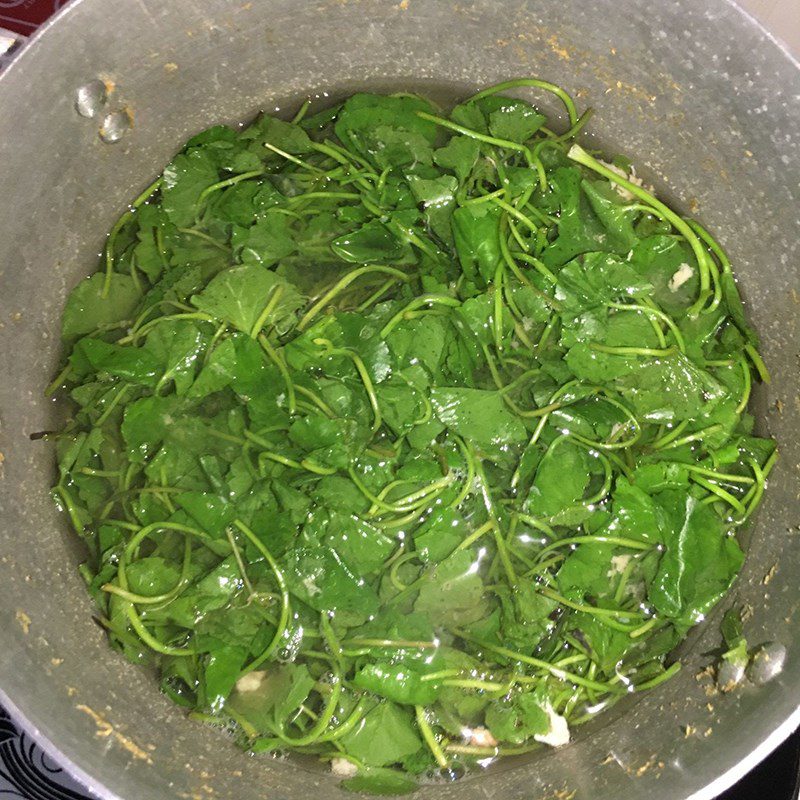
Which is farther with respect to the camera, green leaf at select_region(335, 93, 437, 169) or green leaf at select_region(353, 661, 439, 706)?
green leaf at select_region(335, 93, 437, 169)

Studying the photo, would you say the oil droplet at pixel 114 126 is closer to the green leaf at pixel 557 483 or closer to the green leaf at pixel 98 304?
the green leaf at pixel 98 304

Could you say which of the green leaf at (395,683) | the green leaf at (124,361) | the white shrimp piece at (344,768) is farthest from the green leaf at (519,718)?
the green leaf at (124,361)

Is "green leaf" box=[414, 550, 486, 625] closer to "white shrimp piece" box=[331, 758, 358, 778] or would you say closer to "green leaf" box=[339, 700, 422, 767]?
"green leaf" box=[339, 700, 422, 767]

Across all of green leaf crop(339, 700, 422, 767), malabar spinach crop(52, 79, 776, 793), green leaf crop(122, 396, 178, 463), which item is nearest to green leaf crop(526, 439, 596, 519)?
malabar spinach crop(52, 79, 776, 793)

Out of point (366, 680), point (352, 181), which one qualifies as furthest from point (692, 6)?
point (366, 680)

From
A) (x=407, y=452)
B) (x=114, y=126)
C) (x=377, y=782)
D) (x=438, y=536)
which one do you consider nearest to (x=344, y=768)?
(x=377, y=782)
